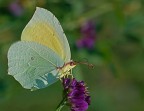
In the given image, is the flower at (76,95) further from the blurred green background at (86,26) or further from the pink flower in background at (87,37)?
the pink flower in background at (87,37)

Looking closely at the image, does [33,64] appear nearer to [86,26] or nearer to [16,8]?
[16,8]

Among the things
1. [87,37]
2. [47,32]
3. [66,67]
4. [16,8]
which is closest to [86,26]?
[87,37]

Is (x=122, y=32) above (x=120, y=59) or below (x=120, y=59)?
above

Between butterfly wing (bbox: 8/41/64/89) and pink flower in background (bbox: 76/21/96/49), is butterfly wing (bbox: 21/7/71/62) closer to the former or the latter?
butterfly wing (bbox: 8/41/64/89)

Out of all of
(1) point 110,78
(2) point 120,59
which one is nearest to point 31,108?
(2) point 120,59

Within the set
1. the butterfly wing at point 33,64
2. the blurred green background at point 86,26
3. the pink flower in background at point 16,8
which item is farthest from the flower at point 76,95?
the pink flower in background at point 16,8

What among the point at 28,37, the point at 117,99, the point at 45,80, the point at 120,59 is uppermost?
the point at 28,37

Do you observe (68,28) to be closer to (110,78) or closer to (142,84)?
(142,84)

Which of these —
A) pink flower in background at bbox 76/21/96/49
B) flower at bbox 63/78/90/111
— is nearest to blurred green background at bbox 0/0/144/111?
pink flower in background at bbox 76/21/96/49
